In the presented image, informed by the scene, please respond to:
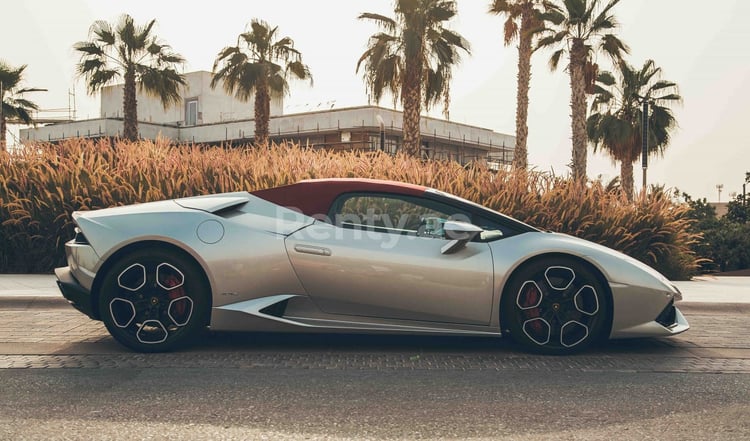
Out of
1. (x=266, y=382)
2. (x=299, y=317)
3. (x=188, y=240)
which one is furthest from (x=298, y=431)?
(x=188, y=240)

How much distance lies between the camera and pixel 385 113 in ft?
159

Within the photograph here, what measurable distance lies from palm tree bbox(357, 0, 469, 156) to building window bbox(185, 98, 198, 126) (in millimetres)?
32595

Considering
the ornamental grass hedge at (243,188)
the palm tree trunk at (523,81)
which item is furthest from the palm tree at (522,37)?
the ornamental grass hedge at (243,188)

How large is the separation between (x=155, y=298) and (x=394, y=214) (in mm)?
1785

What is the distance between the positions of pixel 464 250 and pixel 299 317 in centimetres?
125

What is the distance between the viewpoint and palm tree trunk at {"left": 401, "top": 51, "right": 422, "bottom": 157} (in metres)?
27.4

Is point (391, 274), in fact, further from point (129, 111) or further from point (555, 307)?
point (129, 111)

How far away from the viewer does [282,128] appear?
167 ft

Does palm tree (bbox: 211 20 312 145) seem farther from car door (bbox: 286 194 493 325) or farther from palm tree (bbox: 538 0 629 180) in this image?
car door (bbox: 286 194 493 325)

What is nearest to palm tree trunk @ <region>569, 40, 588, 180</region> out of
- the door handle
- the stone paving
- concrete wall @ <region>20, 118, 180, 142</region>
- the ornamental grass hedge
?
the ornamental grass hedge

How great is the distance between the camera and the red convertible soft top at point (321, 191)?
5555 mm

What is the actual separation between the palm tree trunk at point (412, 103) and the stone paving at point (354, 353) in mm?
21351

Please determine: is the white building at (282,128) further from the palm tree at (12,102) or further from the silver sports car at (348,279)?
the silver sports car at (348,279)

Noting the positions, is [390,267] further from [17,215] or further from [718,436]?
[17,215]
